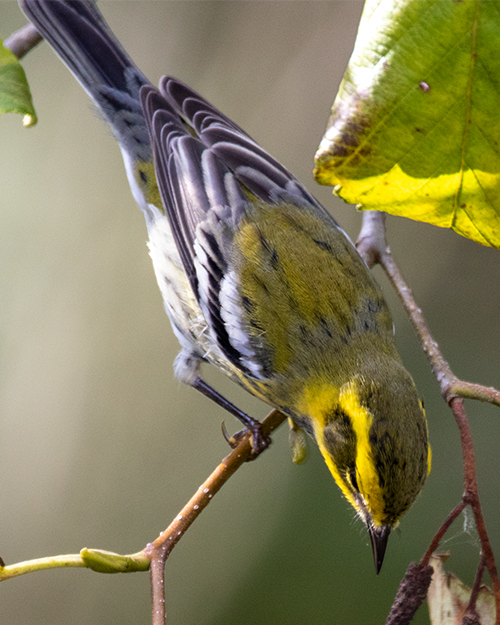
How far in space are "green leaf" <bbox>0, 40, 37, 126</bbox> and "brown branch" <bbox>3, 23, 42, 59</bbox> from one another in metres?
0.57

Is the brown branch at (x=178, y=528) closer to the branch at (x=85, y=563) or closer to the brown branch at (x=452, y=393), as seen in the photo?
the branch at (x=85, y=563)

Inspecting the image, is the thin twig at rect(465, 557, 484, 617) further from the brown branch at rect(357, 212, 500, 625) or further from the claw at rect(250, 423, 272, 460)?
the claw at rect(250, 423, 272, 460)

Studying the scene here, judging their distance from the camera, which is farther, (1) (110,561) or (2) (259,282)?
(2) (259,282)

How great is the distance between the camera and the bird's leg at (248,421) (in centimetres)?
247

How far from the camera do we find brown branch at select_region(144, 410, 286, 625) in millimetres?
1622

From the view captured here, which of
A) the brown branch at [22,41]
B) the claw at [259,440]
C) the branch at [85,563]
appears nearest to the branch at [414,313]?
the claw at [259,440]

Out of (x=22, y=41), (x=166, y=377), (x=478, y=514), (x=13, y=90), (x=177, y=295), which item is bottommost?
(x=478, y=514)

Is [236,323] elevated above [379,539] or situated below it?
above

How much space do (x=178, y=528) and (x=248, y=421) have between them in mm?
1119

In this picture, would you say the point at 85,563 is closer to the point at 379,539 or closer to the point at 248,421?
the point at 379,539

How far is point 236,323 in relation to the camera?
264cm

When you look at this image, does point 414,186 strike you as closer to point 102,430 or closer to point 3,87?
point 3,87

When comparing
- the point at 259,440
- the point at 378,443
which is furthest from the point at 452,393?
the point at 259,440

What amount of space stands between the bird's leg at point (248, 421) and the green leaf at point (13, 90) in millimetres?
1271
